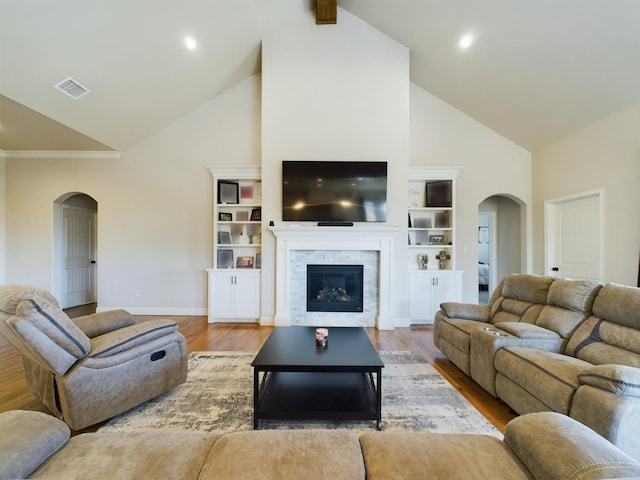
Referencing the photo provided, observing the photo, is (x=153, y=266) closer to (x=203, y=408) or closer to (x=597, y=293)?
(x=203, y=408)

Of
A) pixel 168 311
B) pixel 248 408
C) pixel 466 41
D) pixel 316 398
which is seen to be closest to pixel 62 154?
pixel 168 311

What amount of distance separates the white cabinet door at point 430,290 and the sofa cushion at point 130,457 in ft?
12.8

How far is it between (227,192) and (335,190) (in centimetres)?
188

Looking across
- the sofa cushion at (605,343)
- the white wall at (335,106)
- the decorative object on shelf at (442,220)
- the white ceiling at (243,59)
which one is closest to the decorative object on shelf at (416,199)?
the decorative object on shelf at (442,220)

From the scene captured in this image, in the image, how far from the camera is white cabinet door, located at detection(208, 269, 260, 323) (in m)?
4.35

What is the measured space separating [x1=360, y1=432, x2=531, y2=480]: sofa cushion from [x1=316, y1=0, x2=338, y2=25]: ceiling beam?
16.8ft

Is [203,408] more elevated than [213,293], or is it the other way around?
[213,293]

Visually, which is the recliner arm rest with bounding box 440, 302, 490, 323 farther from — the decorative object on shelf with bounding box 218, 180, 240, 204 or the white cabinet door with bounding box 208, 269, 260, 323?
the decorative object on shelf with bounding box 218, 180, 240, 204

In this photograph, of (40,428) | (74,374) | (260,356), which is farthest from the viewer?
(260,356)

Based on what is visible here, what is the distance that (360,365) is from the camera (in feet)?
6.00

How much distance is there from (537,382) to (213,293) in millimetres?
4068

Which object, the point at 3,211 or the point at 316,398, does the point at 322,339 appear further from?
the point at 3,211

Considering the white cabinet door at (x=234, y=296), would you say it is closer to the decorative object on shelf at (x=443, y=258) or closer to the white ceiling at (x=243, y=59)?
the white ceiling at (x=243, y=59)

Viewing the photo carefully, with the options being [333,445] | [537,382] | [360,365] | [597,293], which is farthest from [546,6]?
[333,445]
